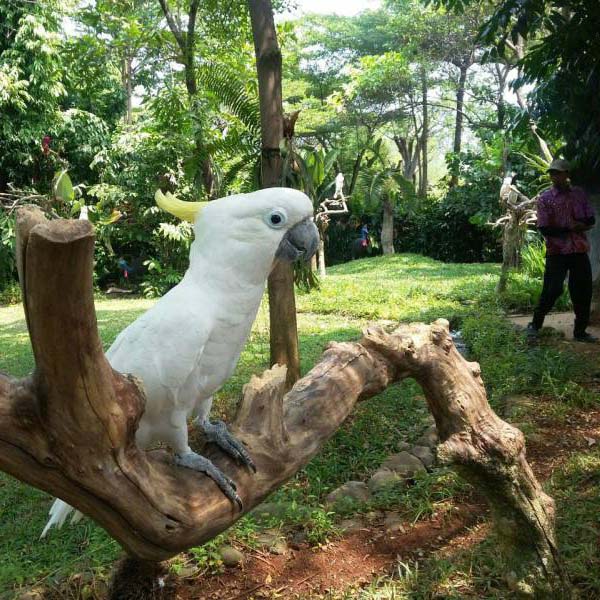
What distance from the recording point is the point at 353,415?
3.34m

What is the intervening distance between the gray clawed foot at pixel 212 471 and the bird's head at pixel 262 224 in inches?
20.4

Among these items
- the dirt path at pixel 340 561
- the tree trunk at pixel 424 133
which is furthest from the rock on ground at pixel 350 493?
the tree trunk at pixel 424 133

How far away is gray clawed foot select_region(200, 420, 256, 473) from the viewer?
4.46ft

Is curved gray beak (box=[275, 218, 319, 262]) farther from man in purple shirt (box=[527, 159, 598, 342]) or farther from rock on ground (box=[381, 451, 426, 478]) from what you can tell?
man in purple shirt (box=[527, 159, 598, 342])

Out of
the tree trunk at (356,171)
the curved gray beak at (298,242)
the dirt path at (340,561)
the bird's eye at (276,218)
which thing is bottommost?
the dirt path at (340,561)

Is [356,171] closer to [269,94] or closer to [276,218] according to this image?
[269,94]

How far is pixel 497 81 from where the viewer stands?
16641 millimetres

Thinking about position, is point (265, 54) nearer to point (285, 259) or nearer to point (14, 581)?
point (285, 259)

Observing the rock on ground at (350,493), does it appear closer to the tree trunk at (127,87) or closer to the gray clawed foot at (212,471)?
the gray clawed foot at (212,471)

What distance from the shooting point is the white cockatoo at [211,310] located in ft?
4.52

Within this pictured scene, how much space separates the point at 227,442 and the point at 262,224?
21.9 inches

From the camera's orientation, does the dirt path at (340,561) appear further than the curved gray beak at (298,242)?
Yes

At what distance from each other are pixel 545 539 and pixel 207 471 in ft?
3.98

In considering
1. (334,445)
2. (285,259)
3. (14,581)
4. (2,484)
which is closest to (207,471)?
(285,259)
